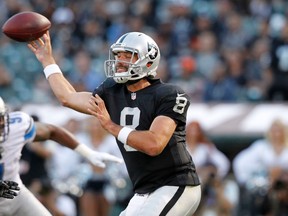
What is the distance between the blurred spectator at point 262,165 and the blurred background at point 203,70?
0.04 ft

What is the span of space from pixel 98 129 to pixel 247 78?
3431 millimetres

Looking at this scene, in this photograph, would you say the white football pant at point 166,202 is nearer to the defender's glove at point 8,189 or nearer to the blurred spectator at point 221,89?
the defender's glove at point 8,189

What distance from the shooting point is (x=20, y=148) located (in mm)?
6430

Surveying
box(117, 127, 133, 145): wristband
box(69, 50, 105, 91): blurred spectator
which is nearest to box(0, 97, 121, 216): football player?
box(117, 127, 133, 145): wristband

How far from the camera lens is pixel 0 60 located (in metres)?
13.5

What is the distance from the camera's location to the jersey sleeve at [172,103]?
561cm

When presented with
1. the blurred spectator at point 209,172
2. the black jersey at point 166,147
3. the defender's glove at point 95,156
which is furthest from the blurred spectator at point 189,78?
→ the black jersey at point 166,147

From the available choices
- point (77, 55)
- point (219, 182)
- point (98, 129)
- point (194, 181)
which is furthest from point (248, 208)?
point (77, 55)

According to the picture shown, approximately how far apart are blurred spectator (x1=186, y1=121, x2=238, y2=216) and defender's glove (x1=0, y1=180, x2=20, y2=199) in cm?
310

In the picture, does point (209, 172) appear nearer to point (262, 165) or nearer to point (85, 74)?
point (262, 165)

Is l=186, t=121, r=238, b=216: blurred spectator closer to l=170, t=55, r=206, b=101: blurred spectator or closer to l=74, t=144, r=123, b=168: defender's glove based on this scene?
l=74, t=144, r=123, b=168: defender's glove

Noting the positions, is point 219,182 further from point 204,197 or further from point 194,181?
point 194,181

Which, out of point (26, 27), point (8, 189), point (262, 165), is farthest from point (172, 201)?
point (262, 165)

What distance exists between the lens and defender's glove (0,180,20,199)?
235 inches
